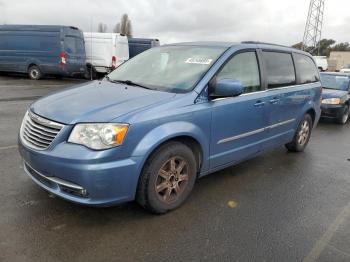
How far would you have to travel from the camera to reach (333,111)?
938 cm

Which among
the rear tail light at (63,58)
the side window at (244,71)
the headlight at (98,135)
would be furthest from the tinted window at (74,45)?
the headlight at (98,135)

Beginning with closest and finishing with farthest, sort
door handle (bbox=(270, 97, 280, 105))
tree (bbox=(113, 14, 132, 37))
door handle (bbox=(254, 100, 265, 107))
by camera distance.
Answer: door handle (bbox=(254, 100, 265, 107)) < door handle (bbox=(270, 97, 280, 105)) < tree (bbox=(113, 14, 132, 37))

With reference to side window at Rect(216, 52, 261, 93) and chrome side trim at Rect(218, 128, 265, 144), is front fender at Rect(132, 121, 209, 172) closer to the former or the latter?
chrome side trim at Rect(218, 128, 265, 144)

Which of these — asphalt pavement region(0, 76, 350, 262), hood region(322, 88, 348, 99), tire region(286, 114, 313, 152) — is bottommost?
asphalt pavement region(0, 76, 350, 262)

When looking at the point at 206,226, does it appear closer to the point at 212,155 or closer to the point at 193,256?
the point at 193,256

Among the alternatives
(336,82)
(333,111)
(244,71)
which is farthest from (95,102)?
(336,82)

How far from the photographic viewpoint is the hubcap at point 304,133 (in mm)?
5992

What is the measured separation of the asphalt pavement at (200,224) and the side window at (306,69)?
181 cm

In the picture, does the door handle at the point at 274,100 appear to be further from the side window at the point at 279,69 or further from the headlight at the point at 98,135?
the headlight at the point at 98,135

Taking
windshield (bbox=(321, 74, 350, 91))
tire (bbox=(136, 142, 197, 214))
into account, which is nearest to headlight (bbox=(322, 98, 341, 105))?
windshield (bbox=(321, 74, 350, 91))

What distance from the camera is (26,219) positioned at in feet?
10.6

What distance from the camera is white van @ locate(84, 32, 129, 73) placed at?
664 inches

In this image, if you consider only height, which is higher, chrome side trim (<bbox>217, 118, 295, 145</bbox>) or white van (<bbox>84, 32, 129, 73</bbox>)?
white van (<bbox>84, 32, 129, 73</bbox>)

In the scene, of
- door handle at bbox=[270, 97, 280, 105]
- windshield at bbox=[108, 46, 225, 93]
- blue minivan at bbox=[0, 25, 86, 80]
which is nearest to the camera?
windshield at bbox=[108, 46, 225, 93]
